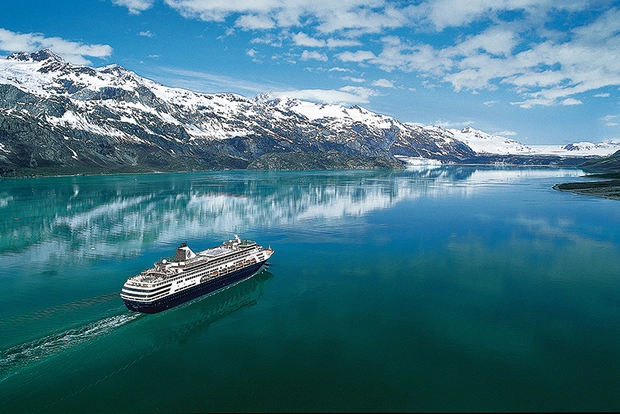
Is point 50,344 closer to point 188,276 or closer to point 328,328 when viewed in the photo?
point 188,276

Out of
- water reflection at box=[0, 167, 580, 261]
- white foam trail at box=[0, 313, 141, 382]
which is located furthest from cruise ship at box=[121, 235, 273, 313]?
water reflection at box=[0, 167, 580, 261]

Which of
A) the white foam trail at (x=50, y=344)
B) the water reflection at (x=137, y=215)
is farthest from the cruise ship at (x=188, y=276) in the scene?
the water reflection at (x=137, y=215)

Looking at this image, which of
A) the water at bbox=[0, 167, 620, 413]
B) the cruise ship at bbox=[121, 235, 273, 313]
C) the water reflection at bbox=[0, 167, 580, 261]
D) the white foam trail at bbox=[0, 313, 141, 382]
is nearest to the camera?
the water at bbox=[0, 167, 620, 413]

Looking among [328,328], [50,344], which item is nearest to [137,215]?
[50,344]

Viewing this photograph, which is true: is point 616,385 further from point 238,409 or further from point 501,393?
point 238,409

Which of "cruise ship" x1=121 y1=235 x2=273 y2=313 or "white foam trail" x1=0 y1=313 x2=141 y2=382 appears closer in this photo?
"white foam trail" x1=0 y1=313 x2=141 y2=382

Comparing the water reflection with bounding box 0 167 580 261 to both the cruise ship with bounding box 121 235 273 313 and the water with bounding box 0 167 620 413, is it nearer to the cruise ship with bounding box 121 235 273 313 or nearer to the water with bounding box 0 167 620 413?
the water with bounding box 0 167 620 413

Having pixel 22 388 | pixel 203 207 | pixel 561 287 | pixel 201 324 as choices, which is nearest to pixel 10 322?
pixel 22 388
